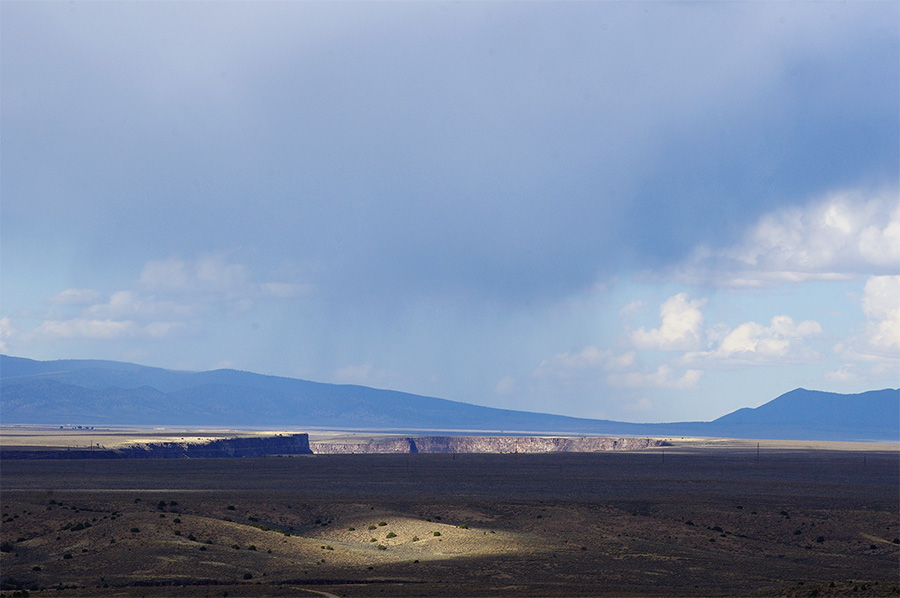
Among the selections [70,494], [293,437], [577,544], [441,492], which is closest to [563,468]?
[441,492]

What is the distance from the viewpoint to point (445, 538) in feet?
156

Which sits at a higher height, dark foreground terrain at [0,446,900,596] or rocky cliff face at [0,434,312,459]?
rocky cliff face at [0,434,312,459]

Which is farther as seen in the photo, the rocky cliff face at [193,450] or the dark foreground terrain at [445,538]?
the rocky cliff face at [193,450]

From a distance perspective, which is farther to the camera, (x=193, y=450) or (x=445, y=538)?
(x=193, y=450)

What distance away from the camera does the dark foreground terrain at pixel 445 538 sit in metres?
38.0

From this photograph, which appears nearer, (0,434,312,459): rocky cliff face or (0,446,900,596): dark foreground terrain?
(0,446,900,596): dark foreground terrain

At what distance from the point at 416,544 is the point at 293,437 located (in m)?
150

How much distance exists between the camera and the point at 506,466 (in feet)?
383

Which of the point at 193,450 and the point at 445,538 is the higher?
the point at 193,450

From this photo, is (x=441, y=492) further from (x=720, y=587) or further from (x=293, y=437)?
(x=293, y=437)

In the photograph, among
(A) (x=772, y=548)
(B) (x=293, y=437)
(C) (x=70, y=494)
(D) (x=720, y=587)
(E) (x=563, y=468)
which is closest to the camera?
(D) (x=720, y=587)

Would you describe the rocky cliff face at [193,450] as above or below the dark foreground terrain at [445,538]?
above

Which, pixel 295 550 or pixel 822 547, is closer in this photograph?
pixel 295 550

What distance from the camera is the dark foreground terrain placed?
38.0 metres
